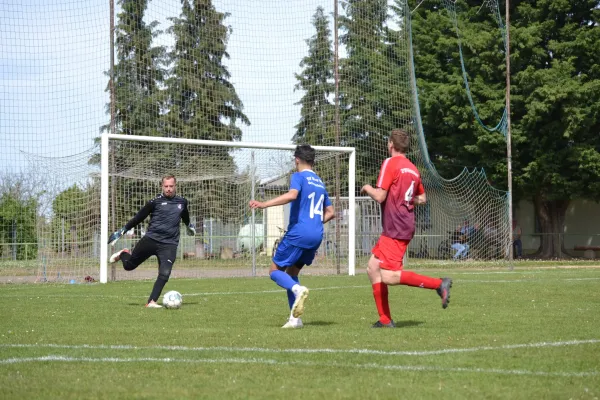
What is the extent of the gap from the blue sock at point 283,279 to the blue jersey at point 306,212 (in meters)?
0.36

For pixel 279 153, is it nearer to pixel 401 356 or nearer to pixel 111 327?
pixel 111 327

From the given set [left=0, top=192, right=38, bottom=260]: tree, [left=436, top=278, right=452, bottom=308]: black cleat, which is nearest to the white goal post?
[left=0, top=192, right=38, bottom=260]: tree

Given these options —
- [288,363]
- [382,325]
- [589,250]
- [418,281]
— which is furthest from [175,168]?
[589,250]

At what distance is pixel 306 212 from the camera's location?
33.0 ft

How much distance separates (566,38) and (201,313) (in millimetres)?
31253

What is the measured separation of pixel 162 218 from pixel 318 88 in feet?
42.0

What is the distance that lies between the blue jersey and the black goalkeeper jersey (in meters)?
4.05

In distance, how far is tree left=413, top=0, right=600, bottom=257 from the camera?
37.1 metres

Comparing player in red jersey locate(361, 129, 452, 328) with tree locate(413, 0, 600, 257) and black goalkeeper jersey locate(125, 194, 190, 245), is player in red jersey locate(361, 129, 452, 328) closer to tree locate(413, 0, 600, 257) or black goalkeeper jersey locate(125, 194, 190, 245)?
black goalkeeper jersey locate(125, 194, 190, 245)

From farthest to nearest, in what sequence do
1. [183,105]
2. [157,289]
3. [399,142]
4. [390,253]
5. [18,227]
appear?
[183,105] < [18,227] < [157,289] < [399,142] < [390,253]

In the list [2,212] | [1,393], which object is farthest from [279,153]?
[1,393]

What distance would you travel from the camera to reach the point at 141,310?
1230 cm

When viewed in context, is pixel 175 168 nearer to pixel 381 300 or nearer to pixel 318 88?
pixel 318 88

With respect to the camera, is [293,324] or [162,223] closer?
[293,324]
